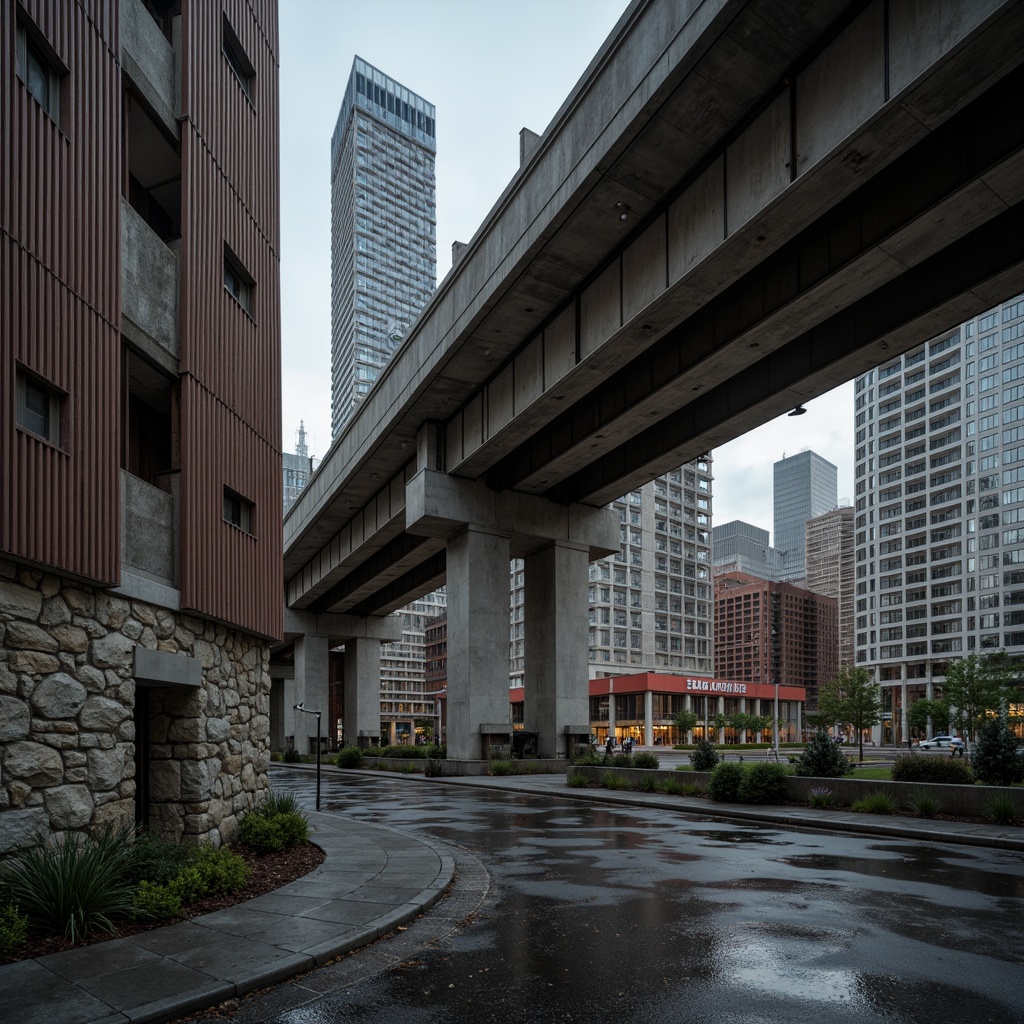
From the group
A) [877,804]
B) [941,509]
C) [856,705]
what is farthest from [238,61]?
[941,509]

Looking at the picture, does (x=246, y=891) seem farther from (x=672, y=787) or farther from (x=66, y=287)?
(x=672, y=787)

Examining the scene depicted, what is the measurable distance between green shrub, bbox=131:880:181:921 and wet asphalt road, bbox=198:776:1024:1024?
2.00m

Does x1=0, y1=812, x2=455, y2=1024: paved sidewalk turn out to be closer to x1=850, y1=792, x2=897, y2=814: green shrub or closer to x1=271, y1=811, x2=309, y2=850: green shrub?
x1=271, y1=811, x2=309, y2=850: green shrub

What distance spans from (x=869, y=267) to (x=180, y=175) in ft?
46.3

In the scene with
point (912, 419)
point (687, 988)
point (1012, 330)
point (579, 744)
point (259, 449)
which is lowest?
point (579, 744)

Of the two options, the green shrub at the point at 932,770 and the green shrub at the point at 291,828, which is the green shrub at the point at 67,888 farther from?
the green shrub at the point at 932,770

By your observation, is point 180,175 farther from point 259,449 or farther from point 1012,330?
point 1012,330

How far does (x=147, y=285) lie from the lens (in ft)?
39.4

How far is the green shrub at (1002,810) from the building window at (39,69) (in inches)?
765

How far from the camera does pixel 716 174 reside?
19406 mm

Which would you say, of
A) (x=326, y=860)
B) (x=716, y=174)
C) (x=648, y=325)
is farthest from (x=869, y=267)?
A: (x=326, y=860)

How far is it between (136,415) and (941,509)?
134464mm

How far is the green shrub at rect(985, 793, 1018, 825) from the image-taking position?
17.5 metres

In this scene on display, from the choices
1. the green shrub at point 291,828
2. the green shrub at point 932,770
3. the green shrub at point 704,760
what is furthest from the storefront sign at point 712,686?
the green shrub at point 291,828
